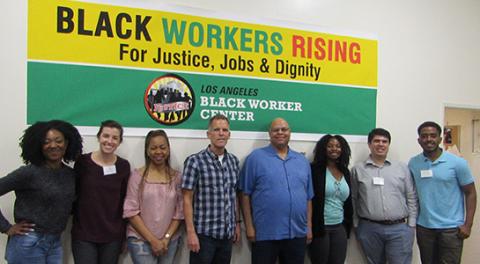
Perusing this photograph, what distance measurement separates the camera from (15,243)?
2.28m

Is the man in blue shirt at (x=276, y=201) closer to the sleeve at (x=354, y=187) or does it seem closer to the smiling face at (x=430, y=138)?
the sleeve at (x=354, y=187)

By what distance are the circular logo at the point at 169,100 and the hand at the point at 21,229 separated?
1.11m

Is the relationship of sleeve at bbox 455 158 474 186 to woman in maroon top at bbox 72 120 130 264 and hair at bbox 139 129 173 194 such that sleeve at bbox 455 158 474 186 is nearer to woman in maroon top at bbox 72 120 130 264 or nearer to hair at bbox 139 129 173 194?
hair at bbox 139 129 173 194

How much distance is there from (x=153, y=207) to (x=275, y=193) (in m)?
0.90

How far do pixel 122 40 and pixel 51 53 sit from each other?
50cm

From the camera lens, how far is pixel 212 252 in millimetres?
2691

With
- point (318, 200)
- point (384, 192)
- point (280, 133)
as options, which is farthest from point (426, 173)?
point (280, 133)

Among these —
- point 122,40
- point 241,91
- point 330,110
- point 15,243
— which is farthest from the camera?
point 330,110

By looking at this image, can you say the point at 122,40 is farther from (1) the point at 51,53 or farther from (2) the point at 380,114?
(2) the point at 380,114

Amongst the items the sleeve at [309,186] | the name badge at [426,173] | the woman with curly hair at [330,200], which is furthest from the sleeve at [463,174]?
the sleeve at [309,186]

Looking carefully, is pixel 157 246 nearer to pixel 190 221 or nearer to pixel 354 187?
pixel 190 221

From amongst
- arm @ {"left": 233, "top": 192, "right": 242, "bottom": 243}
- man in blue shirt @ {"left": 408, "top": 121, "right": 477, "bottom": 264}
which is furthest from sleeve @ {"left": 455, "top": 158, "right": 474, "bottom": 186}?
arm @ {"left": 233, "top": 192, "right": 242, "bottom": 243}

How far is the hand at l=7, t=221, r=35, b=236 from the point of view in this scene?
7.39 feet

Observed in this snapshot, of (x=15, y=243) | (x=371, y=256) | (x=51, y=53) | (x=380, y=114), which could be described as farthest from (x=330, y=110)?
(x=15, y=243)
